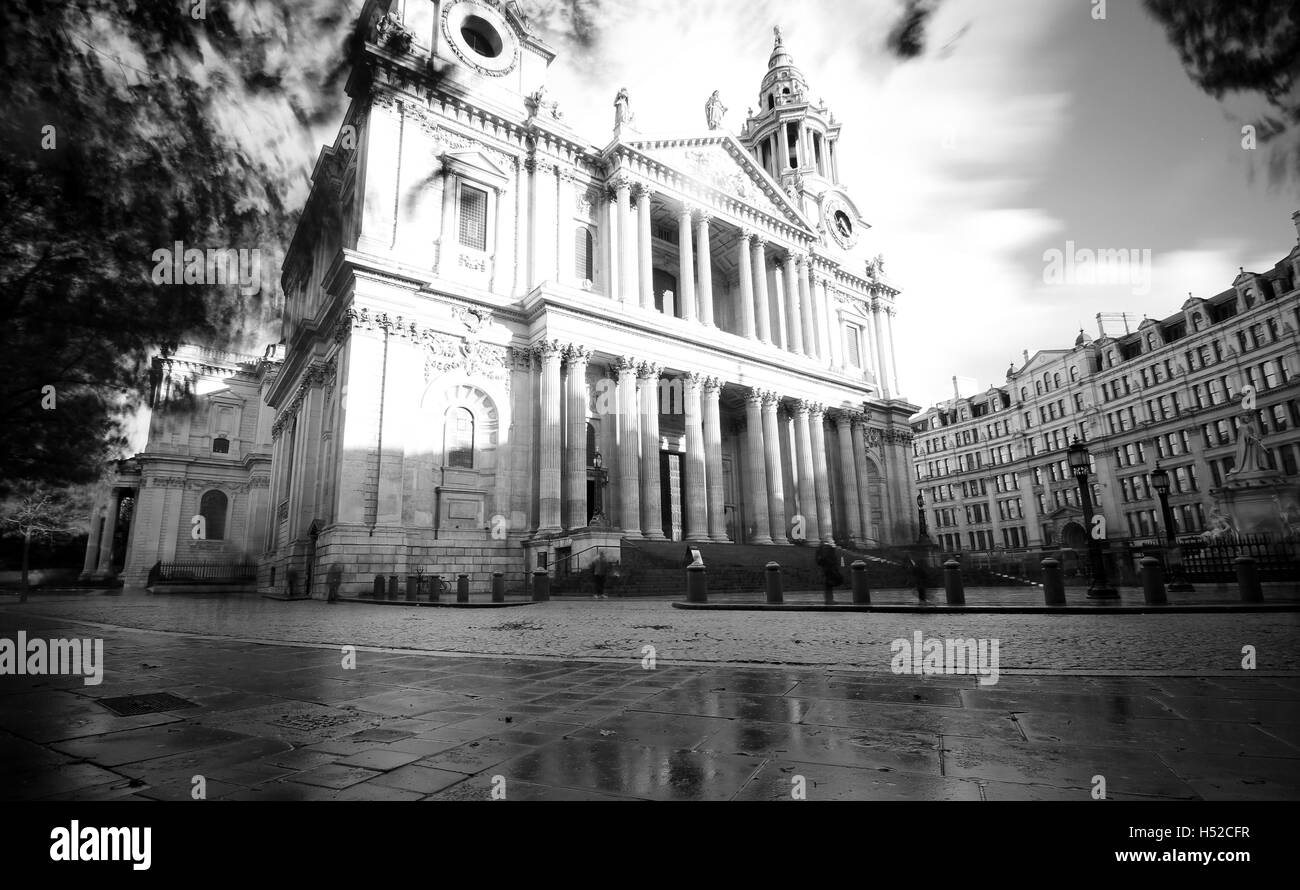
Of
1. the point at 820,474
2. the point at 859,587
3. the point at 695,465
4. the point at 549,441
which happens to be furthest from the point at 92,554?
the point at 859,587

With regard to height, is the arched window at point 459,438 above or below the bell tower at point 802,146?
below

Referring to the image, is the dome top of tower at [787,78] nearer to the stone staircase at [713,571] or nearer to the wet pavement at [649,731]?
the stone staircase at [713,571]

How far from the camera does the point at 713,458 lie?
30.1 meters

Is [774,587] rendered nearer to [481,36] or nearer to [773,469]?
[773,469]

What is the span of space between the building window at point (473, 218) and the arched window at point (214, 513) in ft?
102

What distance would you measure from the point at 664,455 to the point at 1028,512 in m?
44.8

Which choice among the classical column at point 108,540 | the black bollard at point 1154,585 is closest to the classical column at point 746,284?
the black bollard at point 1154,585

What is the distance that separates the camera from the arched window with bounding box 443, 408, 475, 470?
25156 mm

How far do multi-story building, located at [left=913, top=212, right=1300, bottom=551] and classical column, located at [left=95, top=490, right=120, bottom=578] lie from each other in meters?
55.6

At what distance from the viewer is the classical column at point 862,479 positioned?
120 ft
